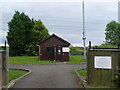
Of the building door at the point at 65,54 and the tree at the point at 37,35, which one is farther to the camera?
the tree at the point at 37,35

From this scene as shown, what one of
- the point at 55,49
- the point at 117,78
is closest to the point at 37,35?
the point at 55,49

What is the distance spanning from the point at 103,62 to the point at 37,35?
41918 millimetres

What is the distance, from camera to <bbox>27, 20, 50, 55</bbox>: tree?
5012 centimetres

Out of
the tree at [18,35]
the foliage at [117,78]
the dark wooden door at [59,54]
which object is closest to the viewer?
the foliage at [117,78]

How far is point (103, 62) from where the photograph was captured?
954cm

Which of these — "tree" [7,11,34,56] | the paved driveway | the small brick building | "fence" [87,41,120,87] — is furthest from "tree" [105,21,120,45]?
"fence" [87,41,120,87]

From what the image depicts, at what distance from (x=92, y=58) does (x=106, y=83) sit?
1.38 meters

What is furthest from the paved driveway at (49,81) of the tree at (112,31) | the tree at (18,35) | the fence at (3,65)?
the tree at (112,31)

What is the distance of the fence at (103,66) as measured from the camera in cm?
936

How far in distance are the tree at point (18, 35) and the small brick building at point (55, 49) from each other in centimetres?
2105

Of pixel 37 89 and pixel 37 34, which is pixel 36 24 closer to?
pixel 37 34

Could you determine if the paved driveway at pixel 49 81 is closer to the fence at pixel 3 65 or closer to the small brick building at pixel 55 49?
the fence at pixel 3 65

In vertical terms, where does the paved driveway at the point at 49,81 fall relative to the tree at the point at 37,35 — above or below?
below

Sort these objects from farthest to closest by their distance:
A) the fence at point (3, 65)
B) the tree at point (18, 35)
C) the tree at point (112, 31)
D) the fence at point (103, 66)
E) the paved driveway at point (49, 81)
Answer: the tree at point (112, 31) → the tree at point (18, 35) → the paved driveway at point (49, 81) → the fence at point (103, 66) → the fence at point (3, 65)
